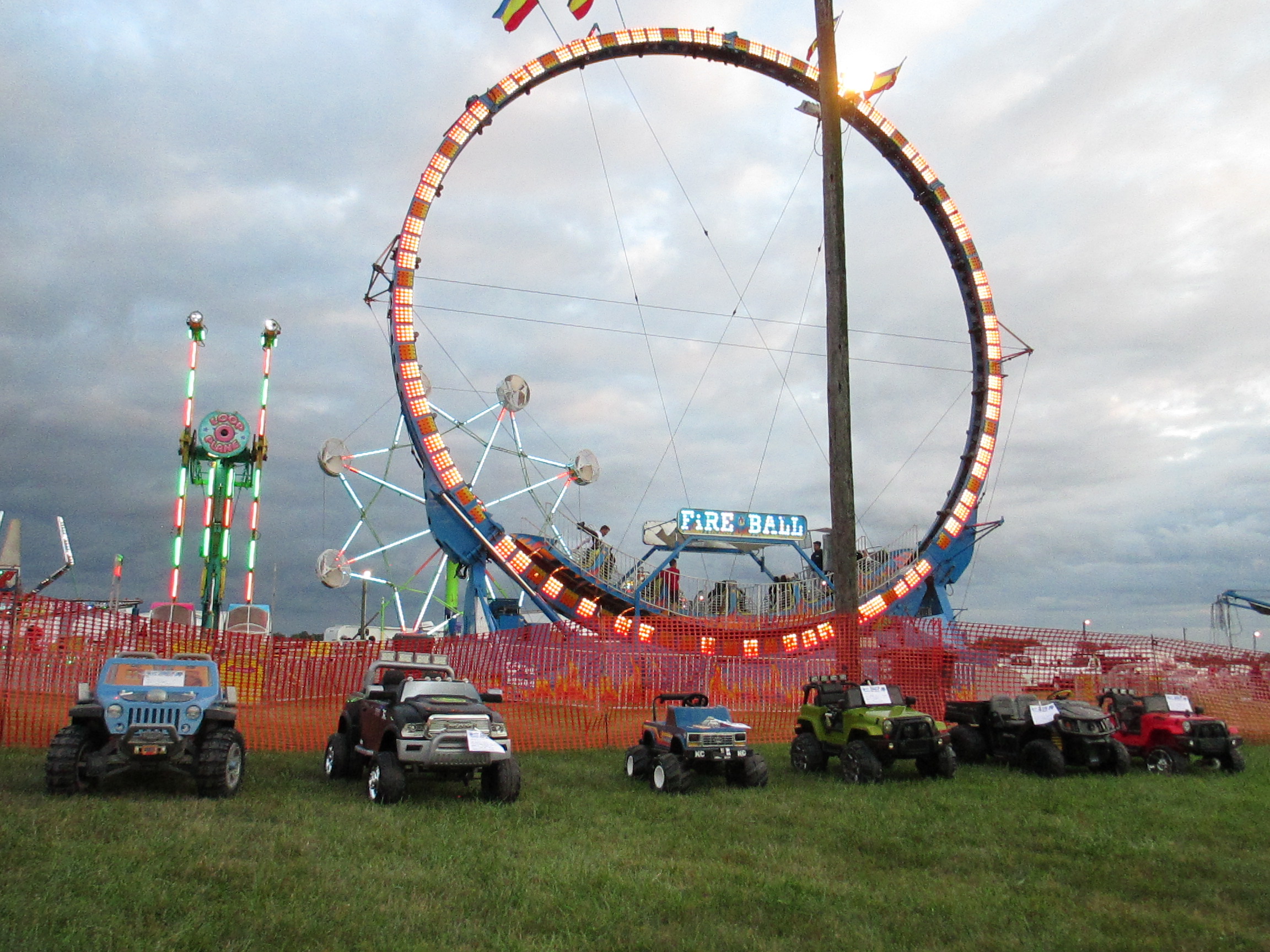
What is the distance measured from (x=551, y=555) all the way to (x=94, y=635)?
12900 millimetres

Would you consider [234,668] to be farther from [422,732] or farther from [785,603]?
[785,603]

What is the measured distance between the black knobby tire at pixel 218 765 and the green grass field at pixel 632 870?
208mm

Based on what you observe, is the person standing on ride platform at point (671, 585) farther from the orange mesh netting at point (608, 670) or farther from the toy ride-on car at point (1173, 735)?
the toy ride-on car at point (1173, 735)

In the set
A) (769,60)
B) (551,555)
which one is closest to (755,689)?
(551,555)

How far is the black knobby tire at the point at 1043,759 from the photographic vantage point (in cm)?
1159

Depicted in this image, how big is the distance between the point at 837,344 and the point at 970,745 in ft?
23.2

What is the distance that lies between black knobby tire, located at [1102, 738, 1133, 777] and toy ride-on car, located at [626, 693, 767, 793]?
490 cm

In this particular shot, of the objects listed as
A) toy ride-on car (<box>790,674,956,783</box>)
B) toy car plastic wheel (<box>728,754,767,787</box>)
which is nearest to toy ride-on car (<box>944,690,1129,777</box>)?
toy ride-on car (<box>790,674,956,783</box>)

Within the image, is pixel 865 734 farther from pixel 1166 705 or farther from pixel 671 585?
pixel 671 585

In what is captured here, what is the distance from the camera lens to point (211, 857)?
21.4ft

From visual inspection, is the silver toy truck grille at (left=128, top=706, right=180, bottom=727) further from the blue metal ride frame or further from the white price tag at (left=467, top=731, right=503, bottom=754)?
the blue metal ride frame

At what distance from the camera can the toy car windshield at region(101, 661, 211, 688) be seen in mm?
9781

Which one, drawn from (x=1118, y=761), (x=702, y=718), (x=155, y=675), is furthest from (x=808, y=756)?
(x=155, y=675)

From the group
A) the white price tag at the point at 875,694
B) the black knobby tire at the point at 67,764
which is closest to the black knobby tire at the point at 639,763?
the white price tag at the point at 875,694
